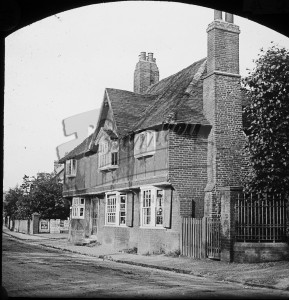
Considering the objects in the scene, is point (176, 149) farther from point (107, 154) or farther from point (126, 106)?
point (107, 154)

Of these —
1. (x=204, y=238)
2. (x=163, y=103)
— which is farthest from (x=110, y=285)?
(x=163, y=103)

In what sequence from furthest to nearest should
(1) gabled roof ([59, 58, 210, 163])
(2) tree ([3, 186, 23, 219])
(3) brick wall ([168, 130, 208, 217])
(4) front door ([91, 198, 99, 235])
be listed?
(2) tree ([3, 186, 23, 219]) → (4) front door ([91, 198, 99, 235]) → (1) gabled roof ([59, 58, 210, 163]) → (3) brick wall ([168, 130, 208, 217])

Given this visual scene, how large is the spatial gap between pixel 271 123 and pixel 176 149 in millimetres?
4442

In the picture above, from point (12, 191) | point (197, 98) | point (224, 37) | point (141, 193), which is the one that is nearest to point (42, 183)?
point (12, 191)

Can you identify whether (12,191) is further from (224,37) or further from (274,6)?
(274,6)

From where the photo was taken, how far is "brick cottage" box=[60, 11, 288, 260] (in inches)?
723

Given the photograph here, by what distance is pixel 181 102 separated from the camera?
19.7 meters

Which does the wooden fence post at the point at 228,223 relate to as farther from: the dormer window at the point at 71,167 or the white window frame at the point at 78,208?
the dormer window at the point at 71,167

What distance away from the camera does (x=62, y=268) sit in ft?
44.4

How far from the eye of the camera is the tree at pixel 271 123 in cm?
1508

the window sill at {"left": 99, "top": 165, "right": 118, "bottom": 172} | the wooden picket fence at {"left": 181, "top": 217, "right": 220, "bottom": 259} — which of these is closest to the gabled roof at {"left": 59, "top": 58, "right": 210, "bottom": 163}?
the window sill at {"left": 99, "top": 165, "right": 118, "bottom": 172}

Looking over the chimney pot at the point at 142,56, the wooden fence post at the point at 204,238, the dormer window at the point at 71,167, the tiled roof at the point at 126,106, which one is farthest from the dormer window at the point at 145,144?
the dormer window at the point at 71,167

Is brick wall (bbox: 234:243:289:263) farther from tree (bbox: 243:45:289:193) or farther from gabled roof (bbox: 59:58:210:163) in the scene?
gabled roof (bbox: 59:58:210:163)

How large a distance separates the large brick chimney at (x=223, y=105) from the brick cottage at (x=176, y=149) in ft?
0.13
